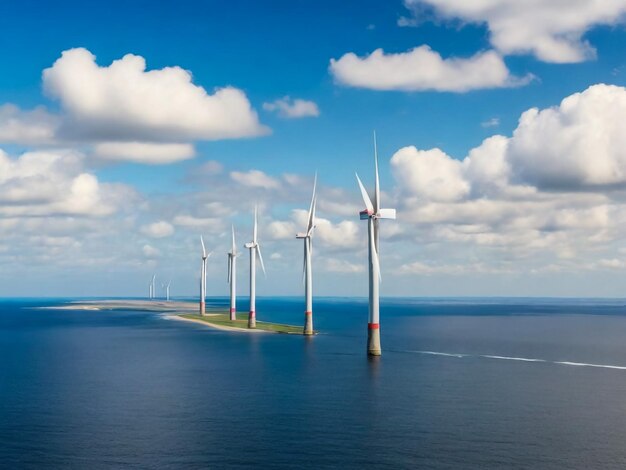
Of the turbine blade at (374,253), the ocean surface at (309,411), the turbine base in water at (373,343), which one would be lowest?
the ocean surface at (309,411)

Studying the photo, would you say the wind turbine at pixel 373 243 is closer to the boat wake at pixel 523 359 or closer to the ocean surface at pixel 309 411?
the ocean surface at pixel 309 411

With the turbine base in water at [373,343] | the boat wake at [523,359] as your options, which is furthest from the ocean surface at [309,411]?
the turbine base in water at [373,343]

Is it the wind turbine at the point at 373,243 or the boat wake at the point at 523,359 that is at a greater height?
the wind turbine at the point at 373,243

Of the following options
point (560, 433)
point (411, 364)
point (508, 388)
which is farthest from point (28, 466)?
point (411, 364)

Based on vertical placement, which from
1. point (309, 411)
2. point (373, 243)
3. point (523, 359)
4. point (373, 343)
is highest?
point (373, 243)

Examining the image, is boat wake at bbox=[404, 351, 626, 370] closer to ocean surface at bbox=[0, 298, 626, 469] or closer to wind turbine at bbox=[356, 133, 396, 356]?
ocean surface at bbox=[0, 298, 626, 469]

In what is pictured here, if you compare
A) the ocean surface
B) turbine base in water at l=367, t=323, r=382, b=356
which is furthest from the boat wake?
turbine base in water at l=367, t=323, r=382, b=356

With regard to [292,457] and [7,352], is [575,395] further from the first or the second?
[7,352]

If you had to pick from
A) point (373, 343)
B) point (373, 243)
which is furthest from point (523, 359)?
point (373, 243)

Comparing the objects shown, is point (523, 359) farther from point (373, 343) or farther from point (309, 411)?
point (309, 411)
